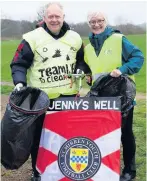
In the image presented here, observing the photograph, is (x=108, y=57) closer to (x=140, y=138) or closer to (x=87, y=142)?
(x=87, y=142)

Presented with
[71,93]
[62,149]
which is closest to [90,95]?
[71,93]

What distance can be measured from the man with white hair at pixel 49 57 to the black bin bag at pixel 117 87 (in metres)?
0.30

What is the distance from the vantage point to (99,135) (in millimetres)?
3621

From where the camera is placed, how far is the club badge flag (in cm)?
363

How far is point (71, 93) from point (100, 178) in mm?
901

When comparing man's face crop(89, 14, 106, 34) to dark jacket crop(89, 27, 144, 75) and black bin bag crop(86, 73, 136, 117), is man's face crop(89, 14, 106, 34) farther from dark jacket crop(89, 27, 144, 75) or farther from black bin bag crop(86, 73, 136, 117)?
→ black bin bag crop(86, 73, 136, 117)

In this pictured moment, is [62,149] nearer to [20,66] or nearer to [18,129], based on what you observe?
[18,129]

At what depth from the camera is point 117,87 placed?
3.82m

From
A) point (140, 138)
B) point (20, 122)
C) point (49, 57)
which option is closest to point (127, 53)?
point (49, 57)

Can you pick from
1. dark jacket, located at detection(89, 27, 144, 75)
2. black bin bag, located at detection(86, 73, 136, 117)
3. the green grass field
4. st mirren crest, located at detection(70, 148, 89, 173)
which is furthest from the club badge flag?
the green grass field

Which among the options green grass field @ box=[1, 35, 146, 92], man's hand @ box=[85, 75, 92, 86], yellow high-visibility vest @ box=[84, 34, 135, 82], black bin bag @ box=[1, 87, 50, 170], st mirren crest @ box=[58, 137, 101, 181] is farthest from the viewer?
green grass field @ box=[1, 35, 146, 92]

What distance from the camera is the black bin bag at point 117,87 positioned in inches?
149

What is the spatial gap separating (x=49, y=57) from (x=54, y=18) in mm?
373

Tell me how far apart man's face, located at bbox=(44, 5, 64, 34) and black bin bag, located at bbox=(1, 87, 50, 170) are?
2.06ft
